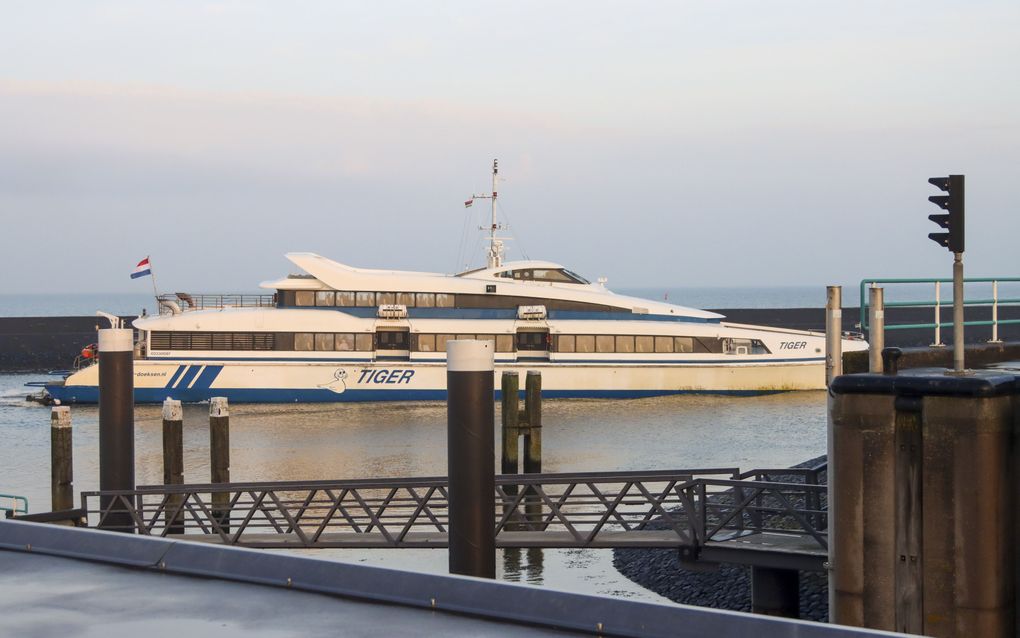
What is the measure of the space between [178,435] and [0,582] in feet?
52.2

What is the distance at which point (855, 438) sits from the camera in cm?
891

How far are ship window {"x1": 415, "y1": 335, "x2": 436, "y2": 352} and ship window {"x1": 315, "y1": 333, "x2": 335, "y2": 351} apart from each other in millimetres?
3139

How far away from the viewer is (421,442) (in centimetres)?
3431

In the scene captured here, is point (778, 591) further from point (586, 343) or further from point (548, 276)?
point (548, 276)

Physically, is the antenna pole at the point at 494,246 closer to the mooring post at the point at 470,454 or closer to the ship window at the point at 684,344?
the ship window at the point at 684,344

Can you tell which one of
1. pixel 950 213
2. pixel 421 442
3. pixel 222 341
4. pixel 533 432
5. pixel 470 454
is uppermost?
pixel 950 213

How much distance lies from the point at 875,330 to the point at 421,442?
2550cm

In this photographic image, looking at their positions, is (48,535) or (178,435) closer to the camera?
(48,535)

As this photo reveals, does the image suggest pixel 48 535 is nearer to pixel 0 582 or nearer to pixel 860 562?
pixel 0 582

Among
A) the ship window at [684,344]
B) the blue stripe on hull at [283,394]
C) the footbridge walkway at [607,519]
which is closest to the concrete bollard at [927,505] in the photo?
the footbridge walkway at [607,519]

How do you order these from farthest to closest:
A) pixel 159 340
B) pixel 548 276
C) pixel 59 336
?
1. pixel 59 336
2. pixel 548 276
3. pixel 159 340

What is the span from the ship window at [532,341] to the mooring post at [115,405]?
31338 millimetres

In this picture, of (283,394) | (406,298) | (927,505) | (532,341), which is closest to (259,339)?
(283,394)

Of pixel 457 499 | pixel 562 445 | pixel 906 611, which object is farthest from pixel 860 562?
pixel 562 445
